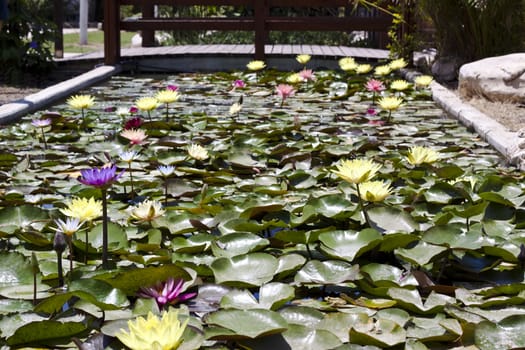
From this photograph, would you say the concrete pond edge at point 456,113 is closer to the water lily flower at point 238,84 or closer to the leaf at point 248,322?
the water lily flower at point 238,84

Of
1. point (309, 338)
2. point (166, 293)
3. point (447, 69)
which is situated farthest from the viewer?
point (447, 69)

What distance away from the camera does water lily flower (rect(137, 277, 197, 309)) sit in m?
1.52

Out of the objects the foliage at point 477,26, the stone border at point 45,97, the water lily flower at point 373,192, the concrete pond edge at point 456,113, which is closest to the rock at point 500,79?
the concrete pond edge at point 456,113

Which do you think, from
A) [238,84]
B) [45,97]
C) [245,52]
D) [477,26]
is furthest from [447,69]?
[45,97]

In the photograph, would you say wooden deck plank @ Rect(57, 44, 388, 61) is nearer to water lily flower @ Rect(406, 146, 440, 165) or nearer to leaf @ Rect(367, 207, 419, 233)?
water lily flower @ Rect(406, 146, 440, 165)

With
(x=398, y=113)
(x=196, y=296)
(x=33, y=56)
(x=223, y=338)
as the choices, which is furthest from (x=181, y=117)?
(x=33, y=56)

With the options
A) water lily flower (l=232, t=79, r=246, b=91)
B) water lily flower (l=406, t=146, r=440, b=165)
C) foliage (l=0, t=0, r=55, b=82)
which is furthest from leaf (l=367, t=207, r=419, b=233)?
foliage (l=0, t=0, r=55, b=82)

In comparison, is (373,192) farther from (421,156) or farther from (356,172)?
(421,156)

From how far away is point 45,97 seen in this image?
5.26 m

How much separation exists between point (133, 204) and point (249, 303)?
1.03 metres

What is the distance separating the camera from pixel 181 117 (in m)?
4.46

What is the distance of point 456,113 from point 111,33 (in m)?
4.81

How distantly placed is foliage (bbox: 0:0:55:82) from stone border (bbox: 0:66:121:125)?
2.61 feet

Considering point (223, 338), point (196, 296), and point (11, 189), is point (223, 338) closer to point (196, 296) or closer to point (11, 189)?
point (196, 296)
